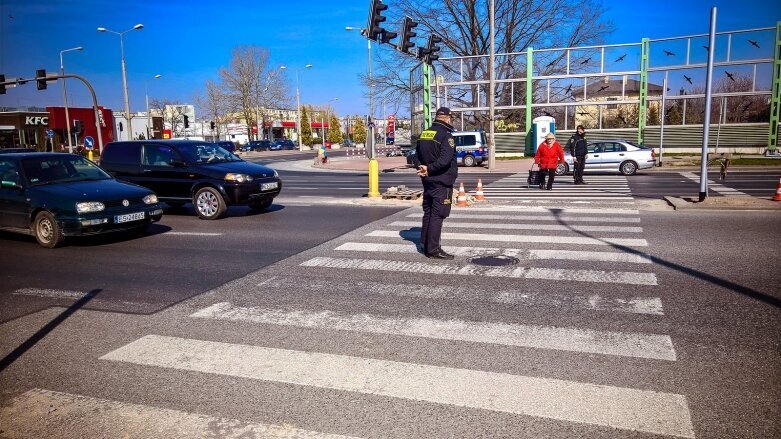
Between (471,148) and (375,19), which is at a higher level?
(375,19)

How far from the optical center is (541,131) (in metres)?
32.8

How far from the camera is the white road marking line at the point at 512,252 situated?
23.4 ft

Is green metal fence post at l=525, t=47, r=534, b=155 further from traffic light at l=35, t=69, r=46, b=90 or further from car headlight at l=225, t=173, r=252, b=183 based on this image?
traffic light at l=35, t=69, r=46, b=90

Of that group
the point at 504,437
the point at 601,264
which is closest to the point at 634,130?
the point at 601,264

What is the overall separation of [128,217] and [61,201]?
3.34ft

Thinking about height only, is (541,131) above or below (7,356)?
above

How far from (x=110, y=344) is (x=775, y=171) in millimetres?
25984

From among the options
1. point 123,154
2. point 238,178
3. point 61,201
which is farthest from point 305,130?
point 61,201

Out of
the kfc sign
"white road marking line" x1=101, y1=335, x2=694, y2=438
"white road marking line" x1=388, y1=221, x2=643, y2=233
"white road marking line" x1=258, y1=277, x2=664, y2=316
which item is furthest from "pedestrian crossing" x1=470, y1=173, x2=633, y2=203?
the kfc sign

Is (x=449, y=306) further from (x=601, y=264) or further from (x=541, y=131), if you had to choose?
(x=541, y=131)

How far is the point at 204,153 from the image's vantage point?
40.6 ft

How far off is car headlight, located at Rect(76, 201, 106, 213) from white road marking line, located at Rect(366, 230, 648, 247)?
4474 millimetres

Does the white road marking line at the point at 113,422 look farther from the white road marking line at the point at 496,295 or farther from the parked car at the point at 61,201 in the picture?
the parked car at the point at 61,201

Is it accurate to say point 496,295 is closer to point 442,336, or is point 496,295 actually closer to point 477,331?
point 477,331
